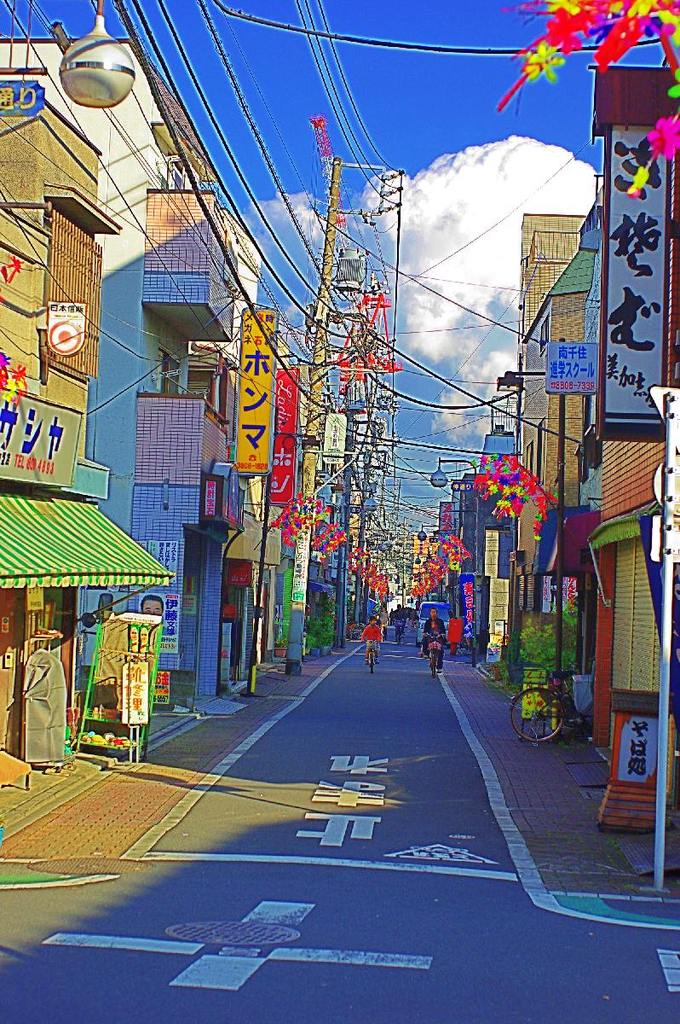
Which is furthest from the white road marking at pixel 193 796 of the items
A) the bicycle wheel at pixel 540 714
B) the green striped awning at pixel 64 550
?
the bicycle wheel at pixel 540 714

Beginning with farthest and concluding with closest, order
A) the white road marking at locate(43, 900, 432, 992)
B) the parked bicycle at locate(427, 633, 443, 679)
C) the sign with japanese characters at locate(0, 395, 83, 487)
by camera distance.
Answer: the parked bicycle at locate(427, 633, 443, 679) < the sign with japanese characters at locate(0, 395, 83, 487) < the white road marking at locate(43, 900, 432, 992)

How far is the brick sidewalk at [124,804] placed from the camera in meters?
11.5

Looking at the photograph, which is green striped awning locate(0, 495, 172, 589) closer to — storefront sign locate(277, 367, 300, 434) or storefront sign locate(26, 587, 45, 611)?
storefront sign locate(26, 587, 45, 611)

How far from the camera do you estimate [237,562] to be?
101 feet

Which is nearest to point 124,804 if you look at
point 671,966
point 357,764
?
point 357,764

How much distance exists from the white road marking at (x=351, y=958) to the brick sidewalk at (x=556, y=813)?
3024 mm

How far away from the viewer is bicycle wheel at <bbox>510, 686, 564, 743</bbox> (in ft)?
66.8

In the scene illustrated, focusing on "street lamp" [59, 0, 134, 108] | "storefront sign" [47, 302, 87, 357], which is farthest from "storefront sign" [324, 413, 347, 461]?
"street lamp" [59, 0, 134, 108]

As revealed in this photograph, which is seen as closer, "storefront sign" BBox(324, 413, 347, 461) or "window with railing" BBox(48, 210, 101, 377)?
"window with railing" BBox(48, 210, 101, 377)

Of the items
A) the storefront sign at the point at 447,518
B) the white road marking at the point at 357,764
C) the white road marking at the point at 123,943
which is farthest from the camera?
the storefront sign at the point at 447,518

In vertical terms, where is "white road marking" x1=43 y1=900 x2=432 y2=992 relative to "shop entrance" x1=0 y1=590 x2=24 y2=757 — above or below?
below

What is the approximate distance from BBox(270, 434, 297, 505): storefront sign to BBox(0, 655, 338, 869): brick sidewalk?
12.9 m

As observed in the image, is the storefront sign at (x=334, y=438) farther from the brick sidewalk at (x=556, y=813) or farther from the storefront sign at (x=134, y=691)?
the storefront sign at (x=134, y=691)

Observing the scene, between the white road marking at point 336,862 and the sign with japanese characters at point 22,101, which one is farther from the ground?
the sign with japanese characters at point 22,101
